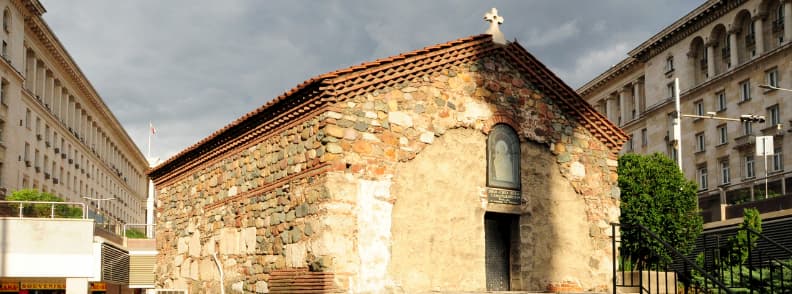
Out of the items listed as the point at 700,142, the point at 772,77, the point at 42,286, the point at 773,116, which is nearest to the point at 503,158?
the point at 42,286

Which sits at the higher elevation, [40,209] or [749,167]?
[749,167]

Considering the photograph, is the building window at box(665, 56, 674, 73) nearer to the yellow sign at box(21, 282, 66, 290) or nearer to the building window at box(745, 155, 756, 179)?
the building window at box(745, 155, 756, 179)

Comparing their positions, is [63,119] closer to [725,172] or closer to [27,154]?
[27,154]

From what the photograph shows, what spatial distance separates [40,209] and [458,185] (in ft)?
56.6

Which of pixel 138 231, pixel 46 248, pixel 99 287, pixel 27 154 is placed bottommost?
pixel 99 287

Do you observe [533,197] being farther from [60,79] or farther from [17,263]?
[60,79]

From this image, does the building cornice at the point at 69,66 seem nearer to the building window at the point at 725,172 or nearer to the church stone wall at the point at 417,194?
the church stone wall at the point at 417,194

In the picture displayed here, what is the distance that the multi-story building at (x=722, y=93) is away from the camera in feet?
139

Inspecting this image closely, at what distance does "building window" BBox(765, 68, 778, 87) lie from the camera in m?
43.0

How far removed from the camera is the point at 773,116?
143ft

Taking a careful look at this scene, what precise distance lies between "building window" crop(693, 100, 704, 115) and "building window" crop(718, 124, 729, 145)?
2.13 m

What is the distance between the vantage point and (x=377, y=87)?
14.2 meters

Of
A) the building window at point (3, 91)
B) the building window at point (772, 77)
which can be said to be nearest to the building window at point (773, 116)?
the building window at point (772, 77)

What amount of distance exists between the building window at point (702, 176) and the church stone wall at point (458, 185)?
36236 mm
